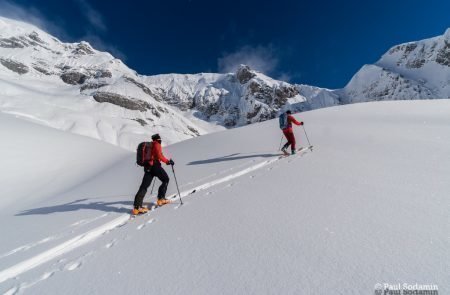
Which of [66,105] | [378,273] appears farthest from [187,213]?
[66,105]

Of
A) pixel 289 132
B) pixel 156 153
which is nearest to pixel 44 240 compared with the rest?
pixel 156 153

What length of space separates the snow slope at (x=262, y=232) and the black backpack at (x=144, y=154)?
4.38 ft

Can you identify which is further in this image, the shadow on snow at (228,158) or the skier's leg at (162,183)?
the shadow on snow at (228,158)

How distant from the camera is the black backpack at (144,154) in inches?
282

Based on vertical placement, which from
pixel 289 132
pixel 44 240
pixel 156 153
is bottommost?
pixel 44 240

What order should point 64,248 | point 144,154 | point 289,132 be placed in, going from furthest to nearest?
point 289,132 < point 144,154 < point 64,248

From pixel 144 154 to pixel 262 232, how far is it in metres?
4.12

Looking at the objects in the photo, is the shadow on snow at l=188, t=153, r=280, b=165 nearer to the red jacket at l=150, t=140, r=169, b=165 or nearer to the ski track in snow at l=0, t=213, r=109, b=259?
the red jacket at l=150, t=140, r=169, b=165

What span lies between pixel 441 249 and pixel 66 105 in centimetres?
19260

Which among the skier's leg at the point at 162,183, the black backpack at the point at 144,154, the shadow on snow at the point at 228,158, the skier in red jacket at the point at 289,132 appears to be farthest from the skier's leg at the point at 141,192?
the skier in red jacket at the point at 289,132

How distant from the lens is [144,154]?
7172 mm

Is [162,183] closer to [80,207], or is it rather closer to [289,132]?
[80,207]

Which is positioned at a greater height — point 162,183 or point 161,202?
point 162,183

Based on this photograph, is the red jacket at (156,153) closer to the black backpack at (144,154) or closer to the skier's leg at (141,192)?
the black backpack at (144,154)
